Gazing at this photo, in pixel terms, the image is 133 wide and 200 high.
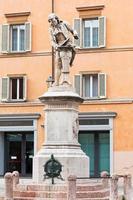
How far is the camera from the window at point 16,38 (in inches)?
1642

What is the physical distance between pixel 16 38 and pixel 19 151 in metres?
7.51

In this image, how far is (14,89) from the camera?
41.8m

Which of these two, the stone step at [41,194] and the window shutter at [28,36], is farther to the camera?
the window shutter at [28,36]

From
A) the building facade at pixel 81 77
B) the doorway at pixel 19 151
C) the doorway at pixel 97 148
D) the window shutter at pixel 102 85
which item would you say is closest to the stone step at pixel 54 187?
the building facade at pixel 81 77

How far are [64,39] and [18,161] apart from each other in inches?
830

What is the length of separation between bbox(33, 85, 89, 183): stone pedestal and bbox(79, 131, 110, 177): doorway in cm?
1810

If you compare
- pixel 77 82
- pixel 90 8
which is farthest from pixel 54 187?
pixel 90 8

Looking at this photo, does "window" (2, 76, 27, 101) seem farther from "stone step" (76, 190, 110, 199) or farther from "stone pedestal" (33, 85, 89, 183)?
"stone step" (76, 190, 110, 199)

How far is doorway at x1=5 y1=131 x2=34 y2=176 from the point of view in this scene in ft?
139

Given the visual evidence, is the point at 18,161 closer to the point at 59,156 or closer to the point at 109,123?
the point at 109,123

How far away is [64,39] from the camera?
2261 cm

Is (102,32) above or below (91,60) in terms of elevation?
above

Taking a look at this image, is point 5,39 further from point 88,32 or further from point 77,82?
point 77,82

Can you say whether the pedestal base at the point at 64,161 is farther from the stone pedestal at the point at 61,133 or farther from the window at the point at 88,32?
the window at the point at 88,32
